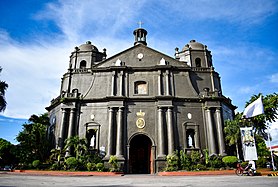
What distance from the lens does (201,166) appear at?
18344 mm

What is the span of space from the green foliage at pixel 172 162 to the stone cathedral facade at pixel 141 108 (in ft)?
3.83

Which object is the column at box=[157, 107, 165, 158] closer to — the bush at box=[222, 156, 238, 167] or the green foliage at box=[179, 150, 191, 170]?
the green foliage at box=[179, 150, 191, 170]

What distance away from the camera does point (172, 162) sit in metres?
18.5

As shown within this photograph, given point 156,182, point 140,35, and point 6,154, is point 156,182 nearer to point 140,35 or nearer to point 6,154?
point 140,35

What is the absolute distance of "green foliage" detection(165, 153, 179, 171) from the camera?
18236mm

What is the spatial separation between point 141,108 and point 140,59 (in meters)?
6.25

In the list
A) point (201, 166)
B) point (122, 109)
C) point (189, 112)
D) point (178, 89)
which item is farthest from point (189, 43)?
point (201, 166)

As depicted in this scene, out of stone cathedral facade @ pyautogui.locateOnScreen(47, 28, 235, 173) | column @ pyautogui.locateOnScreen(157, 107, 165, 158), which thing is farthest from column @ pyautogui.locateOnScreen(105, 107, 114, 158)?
column @ pyautogui.locateOnScreen(157, 107, 165, 158)

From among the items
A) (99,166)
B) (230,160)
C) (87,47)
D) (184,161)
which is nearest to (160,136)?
(184,161)

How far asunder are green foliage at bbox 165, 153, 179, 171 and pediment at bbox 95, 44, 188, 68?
10757mm

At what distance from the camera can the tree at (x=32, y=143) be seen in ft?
70.4

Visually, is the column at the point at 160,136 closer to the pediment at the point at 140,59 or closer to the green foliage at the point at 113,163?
the green foliage at the point at 113,163

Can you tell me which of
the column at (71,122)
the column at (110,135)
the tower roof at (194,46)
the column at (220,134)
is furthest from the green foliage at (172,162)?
the tower roof at (194,46)

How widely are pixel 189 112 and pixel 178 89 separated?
2.85m
